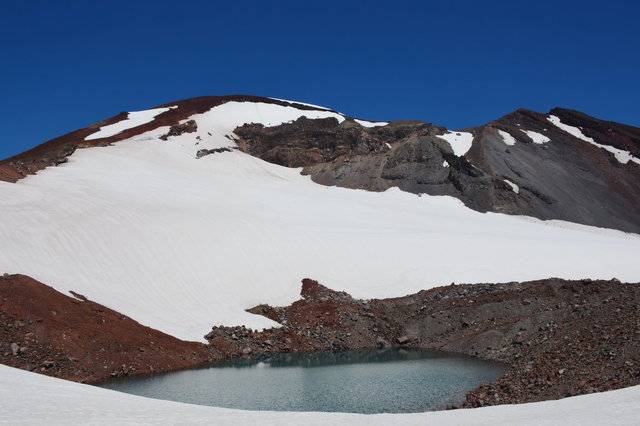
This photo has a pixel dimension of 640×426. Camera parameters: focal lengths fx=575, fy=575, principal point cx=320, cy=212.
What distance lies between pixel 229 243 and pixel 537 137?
4929 cm

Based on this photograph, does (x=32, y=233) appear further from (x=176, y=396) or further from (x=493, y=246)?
(x=493, y=246)

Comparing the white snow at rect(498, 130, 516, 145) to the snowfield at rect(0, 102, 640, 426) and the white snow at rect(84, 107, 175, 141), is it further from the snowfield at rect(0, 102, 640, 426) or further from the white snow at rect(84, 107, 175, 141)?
the white snow at rect(84, 107, 175, 141)

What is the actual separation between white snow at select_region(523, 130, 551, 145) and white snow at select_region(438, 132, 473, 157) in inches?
317

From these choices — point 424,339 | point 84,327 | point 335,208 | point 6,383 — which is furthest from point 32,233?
point 335,208

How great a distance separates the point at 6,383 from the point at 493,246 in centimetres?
3441

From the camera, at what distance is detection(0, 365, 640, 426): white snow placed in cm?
960

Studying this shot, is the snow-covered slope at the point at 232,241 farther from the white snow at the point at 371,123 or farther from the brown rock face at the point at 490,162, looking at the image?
the white snow at the point at 371,123

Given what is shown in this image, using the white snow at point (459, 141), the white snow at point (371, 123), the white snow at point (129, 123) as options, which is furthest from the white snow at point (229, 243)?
the white snow at point (371, 123)

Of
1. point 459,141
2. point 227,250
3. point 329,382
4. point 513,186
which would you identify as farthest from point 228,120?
point 329,382

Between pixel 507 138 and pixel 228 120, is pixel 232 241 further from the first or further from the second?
pixel 507 138

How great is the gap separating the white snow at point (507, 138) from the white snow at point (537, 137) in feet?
11.3

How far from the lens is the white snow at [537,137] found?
69.4 m

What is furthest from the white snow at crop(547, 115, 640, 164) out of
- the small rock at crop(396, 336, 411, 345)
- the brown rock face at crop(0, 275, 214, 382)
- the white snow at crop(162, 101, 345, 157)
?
the brown rock face at crop(0, 275, 214, 382)

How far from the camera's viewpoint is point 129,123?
220ft
